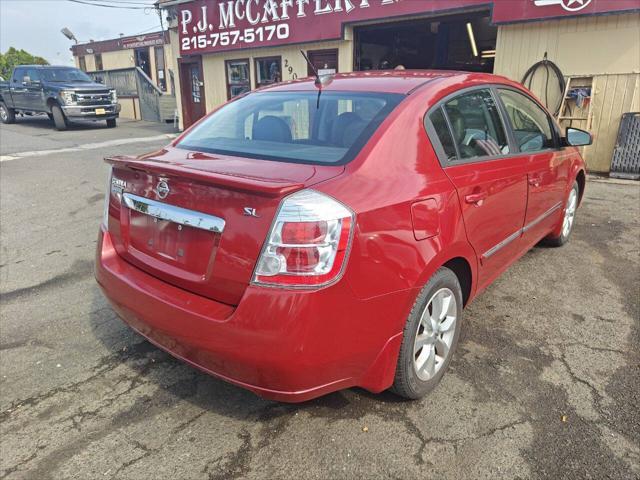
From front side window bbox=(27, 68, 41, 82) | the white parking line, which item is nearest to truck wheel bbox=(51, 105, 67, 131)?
front side window bbox=(27, 68, 41, 82)

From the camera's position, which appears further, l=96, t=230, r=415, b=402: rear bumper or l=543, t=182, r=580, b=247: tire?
l=543, t=182, r=580, b=247: tire

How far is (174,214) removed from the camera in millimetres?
2258

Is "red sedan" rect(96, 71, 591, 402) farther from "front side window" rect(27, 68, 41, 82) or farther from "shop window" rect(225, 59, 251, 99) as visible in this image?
"front side window" rect(27, 68, 41, 82)

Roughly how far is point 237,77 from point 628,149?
34.9 ft

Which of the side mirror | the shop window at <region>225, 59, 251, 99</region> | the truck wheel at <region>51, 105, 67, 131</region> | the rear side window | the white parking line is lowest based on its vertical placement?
the white parking line

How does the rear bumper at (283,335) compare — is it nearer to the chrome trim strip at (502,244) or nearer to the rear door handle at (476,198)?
the rear door handle at (476,198)

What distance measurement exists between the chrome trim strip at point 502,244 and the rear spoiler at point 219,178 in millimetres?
1528

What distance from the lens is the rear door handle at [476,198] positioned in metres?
2.65

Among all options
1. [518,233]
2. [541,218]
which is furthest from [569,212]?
[518,233]

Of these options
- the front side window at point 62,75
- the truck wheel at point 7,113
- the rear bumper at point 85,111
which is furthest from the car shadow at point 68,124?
the front side window at point 62,75

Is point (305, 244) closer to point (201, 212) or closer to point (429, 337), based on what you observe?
point (201, 212)

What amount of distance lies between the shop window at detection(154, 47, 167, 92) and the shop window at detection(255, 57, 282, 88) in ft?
49.9

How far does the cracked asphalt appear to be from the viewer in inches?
85.4

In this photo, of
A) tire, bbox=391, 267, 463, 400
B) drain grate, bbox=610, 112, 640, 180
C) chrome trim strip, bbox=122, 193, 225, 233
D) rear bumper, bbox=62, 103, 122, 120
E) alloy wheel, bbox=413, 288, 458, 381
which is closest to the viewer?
chrome trim strip, bbox=122, 193, 225, 233
